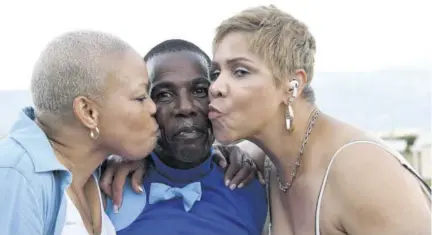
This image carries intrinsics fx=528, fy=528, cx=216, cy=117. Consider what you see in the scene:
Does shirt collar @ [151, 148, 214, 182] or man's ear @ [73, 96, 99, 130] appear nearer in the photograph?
man's ear @ [73, 96, 99, 130]

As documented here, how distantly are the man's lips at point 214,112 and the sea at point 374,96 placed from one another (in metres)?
2.91

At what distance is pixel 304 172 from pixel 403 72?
137 inches

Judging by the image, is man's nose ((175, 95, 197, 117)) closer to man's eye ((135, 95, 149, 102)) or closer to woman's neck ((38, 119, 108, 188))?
man's eye ((135, 95, 149, 102))

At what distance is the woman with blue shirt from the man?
106 mm

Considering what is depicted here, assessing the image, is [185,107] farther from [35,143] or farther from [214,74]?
[35,143]

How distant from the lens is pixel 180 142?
161 cm

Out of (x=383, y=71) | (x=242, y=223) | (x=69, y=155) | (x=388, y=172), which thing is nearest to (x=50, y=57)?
(x=69, y=155)

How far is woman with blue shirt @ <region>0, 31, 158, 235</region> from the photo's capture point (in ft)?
3.83

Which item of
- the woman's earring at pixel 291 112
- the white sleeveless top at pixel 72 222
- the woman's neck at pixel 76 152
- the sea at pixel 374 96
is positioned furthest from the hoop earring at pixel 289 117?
the sea at pixel 374 96

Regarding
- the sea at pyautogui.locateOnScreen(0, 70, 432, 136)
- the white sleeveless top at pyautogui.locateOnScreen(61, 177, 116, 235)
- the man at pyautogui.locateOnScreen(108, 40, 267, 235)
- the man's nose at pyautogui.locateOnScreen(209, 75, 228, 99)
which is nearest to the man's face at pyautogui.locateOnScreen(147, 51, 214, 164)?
the man at pyautogui.locateOnScreen(108, 40, 267, 235)

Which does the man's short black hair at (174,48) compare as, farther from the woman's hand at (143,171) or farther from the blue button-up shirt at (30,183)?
the blue button-up shirt at (30,183)

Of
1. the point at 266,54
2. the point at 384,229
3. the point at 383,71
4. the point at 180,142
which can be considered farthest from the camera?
the point at 383,71

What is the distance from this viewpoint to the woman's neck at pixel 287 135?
157cm

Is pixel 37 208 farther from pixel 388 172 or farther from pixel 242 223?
pixel 388 172
